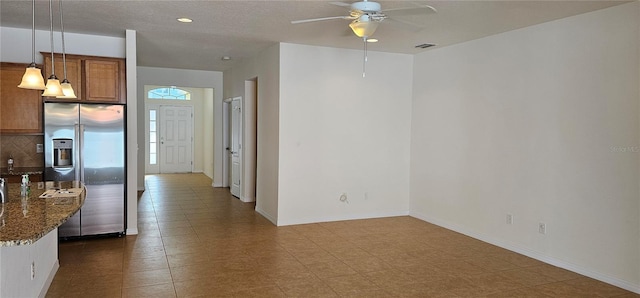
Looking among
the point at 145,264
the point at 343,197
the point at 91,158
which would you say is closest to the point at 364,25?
the point at 145,264

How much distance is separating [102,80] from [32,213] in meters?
3.17

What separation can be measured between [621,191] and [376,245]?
2538 millimetres

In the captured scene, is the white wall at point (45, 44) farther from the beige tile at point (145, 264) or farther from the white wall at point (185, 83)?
the white wall at point (185, 83)

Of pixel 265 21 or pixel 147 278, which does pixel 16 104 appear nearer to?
pixel 147 278

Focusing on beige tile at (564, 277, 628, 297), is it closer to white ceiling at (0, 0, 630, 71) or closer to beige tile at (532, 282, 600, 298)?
beige tile at (532, 282, 600, 298)

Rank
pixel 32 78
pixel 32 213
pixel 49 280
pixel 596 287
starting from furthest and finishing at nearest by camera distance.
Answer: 1. pixel 596 287
2. pixel 49 280
3. pixel 32 78
4. pixel 32 213

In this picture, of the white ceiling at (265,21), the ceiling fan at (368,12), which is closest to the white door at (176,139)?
the white ceiling at (265,21)

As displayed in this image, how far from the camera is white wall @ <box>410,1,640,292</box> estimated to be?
3896 millimetres

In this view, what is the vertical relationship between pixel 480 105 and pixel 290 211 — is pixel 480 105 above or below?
above

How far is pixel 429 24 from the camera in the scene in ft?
15.4

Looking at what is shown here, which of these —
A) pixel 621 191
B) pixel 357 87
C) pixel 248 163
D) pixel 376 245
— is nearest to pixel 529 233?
pixel 621 191

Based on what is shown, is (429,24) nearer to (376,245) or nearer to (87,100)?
(376,245)

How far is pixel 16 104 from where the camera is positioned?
4.93 metres

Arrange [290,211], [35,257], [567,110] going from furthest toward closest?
[290,211] < [567,110] < [35,257]
